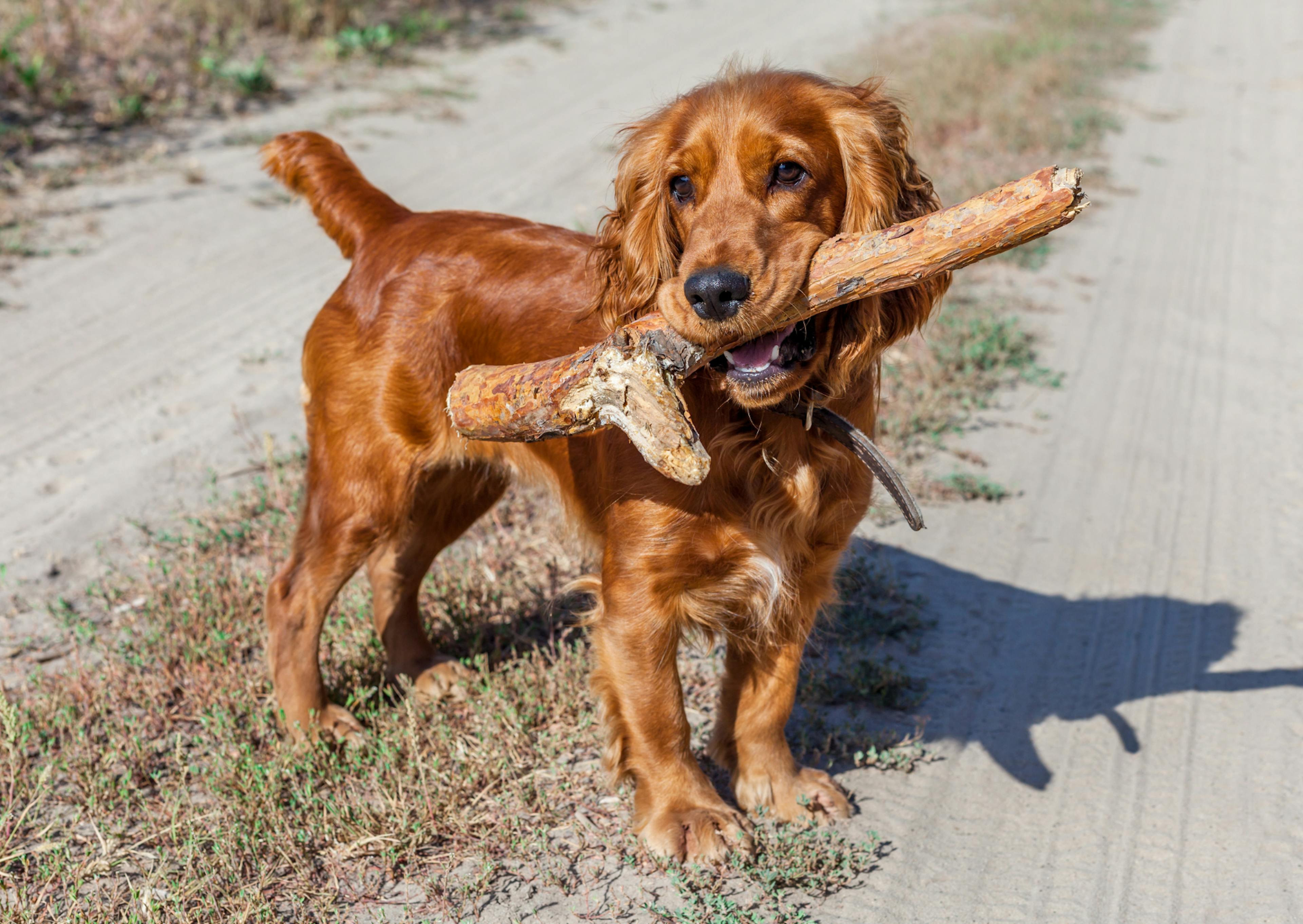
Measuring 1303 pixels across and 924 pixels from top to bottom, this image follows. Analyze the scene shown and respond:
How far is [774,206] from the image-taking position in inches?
103

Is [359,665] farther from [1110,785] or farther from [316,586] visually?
[1110,785]

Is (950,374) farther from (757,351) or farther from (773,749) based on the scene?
(757,351)

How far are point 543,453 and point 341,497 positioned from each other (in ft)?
2.03

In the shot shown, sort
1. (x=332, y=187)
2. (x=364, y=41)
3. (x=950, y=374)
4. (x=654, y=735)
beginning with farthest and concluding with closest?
(x=364, y=41)
(x=950, y=374)
(x=332, y=187)
(x=654, y=735)

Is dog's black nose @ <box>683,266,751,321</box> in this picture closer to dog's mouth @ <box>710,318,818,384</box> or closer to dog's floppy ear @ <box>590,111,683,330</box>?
dog's mouth @ <box>710,318,818,384</box>

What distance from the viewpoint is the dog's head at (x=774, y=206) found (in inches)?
99.3

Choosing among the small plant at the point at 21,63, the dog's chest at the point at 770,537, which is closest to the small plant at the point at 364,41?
the small plant at the point at 21,63

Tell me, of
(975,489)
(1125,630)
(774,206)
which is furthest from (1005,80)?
(774,206)

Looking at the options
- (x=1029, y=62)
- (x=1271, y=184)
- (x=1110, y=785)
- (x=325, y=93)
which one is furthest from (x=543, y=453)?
(x=1029, y=62)

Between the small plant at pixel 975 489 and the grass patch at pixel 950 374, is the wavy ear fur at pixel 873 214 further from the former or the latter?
the grass patch at pixel 950 374

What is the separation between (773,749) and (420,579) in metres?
1.33

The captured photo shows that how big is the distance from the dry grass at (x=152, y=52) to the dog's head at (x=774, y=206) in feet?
20.3

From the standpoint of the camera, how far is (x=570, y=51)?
454 inches

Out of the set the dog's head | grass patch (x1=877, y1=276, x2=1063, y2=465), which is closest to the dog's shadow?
grass patch (x1=877, y1=276, x2=1063, y2=465)
